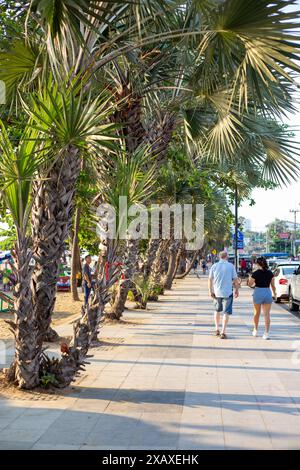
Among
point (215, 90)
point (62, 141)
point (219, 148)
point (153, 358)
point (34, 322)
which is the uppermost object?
point (215, 90)

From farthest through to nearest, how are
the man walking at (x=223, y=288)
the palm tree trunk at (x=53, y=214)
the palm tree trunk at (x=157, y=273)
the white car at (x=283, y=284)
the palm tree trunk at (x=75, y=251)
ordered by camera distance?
the palm tree trunk at (x=157, y=273) < the white car at (x=283, y=284) < the palm tree trunk at (x=75, y=251) < the man walking at (x=223, y=288) < the palm tree trunk at (x=53, y=214)

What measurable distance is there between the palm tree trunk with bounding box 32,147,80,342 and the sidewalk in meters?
1.40

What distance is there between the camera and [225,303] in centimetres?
1325

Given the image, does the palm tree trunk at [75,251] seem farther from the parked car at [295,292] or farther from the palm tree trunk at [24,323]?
the palm tree trunk at [24,323]

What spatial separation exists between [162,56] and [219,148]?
2.00m

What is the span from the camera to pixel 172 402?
751 cm

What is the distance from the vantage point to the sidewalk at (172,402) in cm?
597

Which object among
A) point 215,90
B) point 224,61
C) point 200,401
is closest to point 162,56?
point 215,90

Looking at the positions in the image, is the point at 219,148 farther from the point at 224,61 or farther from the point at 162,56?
the point at 224,61

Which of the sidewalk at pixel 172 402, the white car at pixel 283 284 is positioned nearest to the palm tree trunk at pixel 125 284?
the sidewalk at pixel 172 402

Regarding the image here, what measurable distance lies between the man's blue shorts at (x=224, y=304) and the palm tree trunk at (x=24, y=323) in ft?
19.2

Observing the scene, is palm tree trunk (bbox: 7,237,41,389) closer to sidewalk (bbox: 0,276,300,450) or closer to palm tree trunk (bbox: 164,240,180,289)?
sidewalk (bbox: 0,276,300,450)

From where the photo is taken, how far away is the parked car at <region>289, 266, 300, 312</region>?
66.6ft

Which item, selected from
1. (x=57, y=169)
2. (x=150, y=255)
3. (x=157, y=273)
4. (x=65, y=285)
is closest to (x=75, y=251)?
(x=150, y=255)
